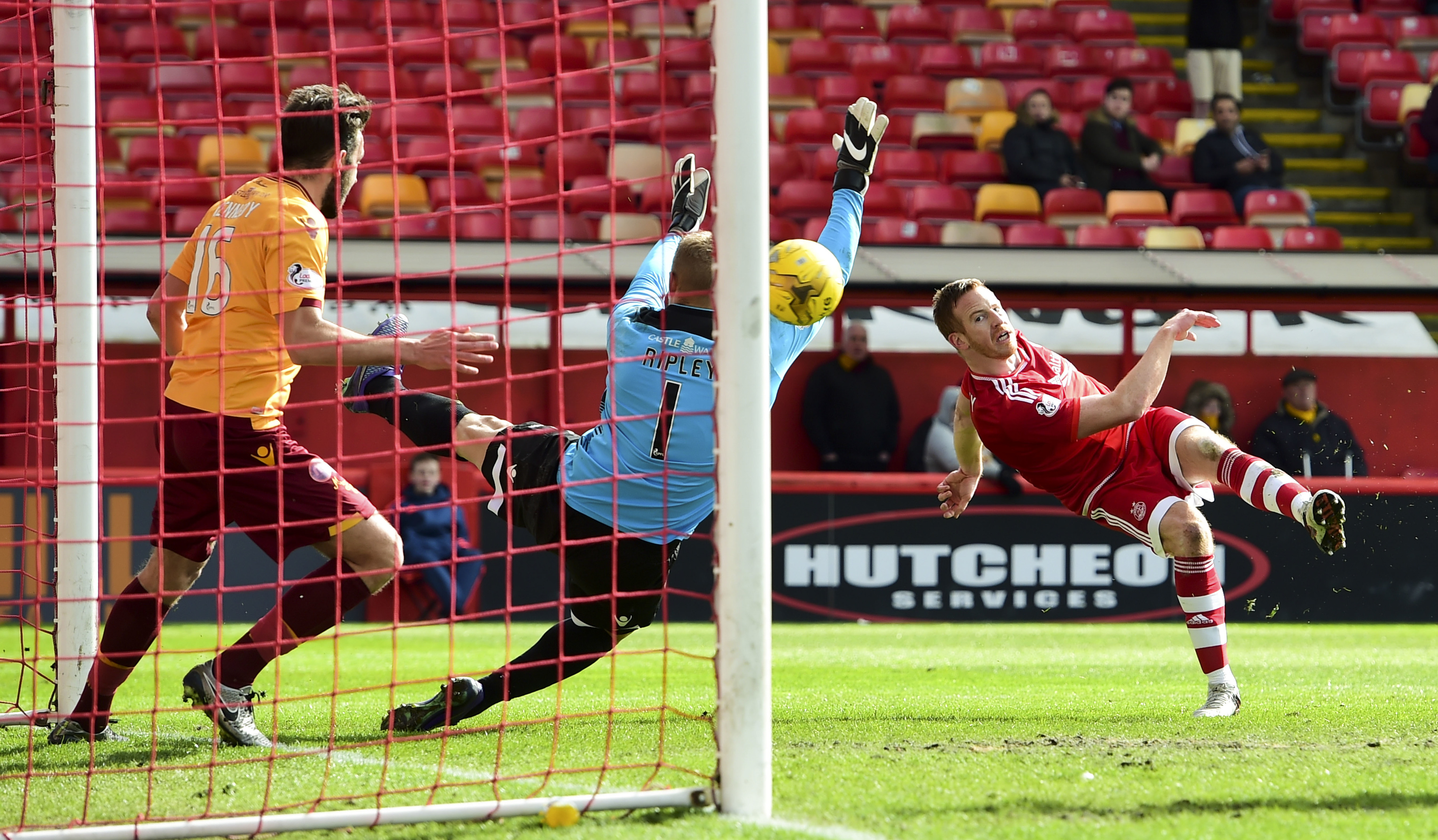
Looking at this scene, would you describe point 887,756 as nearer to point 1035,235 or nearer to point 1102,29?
point 1035,235

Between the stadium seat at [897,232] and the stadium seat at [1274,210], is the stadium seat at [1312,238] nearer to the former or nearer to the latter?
the stadium seat at [1274,210]

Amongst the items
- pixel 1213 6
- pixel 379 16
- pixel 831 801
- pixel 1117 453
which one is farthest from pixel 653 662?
pixel 1213 6

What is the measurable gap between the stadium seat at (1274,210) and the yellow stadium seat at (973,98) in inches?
108

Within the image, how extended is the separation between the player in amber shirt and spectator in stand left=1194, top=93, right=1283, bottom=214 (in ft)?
38.4

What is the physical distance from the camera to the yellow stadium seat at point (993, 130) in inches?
591

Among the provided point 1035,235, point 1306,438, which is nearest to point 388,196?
point 1035,235

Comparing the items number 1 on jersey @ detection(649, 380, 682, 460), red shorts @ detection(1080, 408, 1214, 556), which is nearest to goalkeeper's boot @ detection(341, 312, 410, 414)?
number 1 on jersey @ detection(649, 380, 682, 460)

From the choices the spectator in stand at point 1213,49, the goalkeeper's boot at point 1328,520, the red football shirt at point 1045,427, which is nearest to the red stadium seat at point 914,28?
the spectator in stand at point 1213,49

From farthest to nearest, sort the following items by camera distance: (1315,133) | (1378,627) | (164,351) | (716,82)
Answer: (1315,133)
(1378,627)
(164,351)
(716,82)

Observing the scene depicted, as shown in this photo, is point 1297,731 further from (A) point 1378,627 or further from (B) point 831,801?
(A) point 1378,627

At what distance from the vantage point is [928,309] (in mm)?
11961

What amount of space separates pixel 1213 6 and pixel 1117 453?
38.8 ft

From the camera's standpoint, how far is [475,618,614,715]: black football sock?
4.96m

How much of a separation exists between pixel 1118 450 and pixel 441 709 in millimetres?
2698
